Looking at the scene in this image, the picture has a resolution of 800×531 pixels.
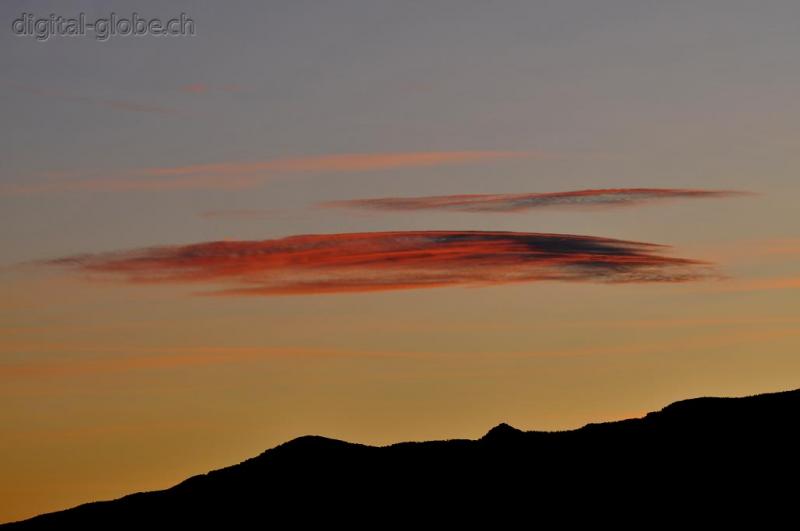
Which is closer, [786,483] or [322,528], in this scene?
[786,483]

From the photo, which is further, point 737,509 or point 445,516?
point 445,516

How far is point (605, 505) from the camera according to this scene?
192 metres

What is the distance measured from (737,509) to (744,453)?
38.9 feet

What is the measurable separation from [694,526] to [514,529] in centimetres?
2322

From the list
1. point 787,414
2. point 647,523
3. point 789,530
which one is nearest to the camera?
point 789,530

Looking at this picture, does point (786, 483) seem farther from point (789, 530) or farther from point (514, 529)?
point (514, 529)

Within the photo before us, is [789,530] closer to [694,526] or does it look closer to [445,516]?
[694,526]

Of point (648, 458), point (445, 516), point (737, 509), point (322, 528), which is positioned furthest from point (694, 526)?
point (322, 528)

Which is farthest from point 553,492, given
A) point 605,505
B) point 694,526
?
point 694,526

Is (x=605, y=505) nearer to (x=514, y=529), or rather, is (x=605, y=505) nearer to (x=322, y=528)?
(x=514, y=529)

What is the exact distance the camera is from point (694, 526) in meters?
181

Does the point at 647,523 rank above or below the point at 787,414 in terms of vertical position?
below

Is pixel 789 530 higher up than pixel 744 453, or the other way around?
pixel 744 453

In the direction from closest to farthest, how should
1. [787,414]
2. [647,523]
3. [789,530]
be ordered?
[789,530], [647,523], [787,414]
